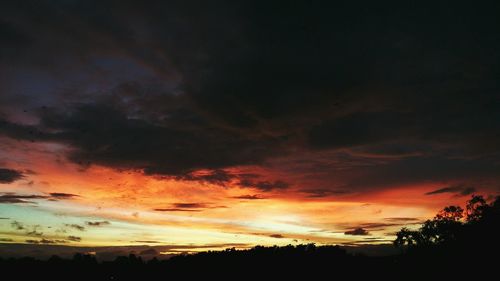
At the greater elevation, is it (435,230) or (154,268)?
(435,230)

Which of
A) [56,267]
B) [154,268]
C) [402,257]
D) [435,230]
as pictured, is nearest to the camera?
[402,257]

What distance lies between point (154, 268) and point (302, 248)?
127 ft

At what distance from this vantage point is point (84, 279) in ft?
324

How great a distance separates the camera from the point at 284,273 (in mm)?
74500

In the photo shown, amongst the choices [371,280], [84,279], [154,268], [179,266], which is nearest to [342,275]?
[371,280]

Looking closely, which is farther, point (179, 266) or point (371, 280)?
point (179, 266)

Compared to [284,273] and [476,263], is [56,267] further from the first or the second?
[476,263]

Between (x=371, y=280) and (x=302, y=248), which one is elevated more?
(x=302, y=248)

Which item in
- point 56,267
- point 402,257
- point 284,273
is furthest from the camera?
point 56,267

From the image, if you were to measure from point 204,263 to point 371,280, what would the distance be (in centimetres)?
4561

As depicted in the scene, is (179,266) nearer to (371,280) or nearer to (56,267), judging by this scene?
(56,267)

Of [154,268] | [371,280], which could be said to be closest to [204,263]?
[154,268]

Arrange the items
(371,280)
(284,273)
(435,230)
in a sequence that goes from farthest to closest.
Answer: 1. (435,230)
2. (284,273)
3. (371,280)

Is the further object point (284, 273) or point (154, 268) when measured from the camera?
point (154, 268)
